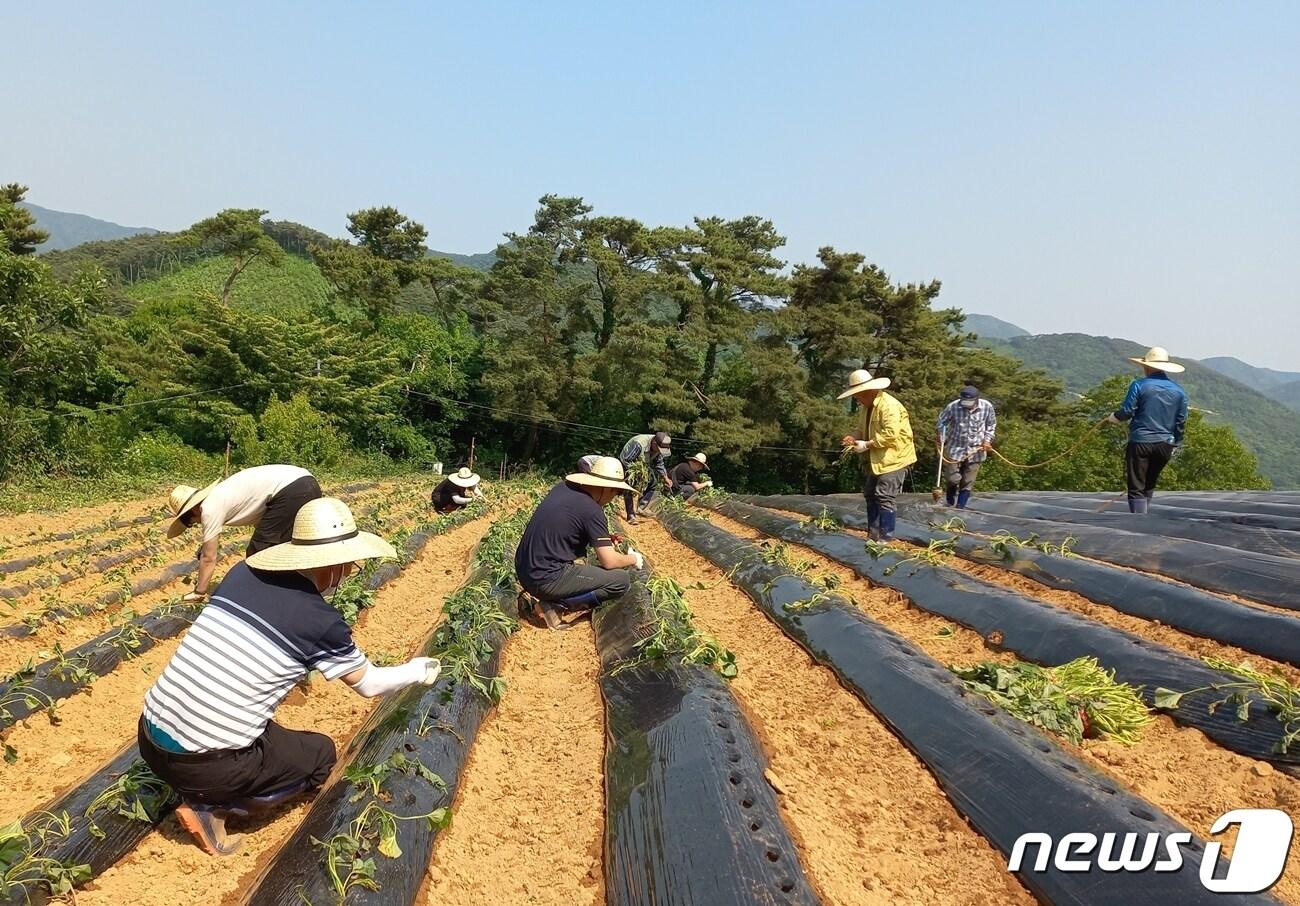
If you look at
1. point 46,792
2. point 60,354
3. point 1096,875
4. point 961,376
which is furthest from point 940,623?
point 961,376

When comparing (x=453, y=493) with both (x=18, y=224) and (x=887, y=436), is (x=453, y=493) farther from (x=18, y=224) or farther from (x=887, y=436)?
(x=18, y=224)

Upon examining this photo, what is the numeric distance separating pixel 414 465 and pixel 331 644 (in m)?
30.1

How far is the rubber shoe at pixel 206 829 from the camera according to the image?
3162mm

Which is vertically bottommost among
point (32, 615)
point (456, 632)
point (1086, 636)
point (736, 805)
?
point (32, 615)

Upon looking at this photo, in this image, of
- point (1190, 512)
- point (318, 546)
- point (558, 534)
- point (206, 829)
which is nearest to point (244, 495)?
point (558, 534)

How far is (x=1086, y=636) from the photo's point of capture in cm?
443

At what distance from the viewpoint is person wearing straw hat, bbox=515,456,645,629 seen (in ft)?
20.5

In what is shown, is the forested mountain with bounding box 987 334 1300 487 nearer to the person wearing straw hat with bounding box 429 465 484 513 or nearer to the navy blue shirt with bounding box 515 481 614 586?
the person wearing straw hat with bounding box 429 465 484 513

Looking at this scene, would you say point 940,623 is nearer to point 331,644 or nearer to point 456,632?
point 456,632

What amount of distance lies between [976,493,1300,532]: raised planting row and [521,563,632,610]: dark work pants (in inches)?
230

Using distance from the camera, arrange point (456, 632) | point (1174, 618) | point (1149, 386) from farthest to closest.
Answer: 1. point (1149, 386)
2. point (456, 632)
3. point (1174, 618)

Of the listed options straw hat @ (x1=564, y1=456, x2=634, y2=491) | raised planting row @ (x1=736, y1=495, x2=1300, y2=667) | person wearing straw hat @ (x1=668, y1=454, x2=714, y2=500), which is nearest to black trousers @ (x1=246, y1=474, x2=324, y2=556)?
straw hat @ (x1=564, y1=456, x2=634, y2=491)

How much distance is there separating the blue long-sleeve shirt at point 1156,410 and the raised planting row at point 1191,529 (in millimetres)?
857

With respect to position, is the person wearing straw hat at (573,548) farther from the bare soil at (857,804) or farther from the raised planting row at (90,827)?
the raised planting row at (90,827)
